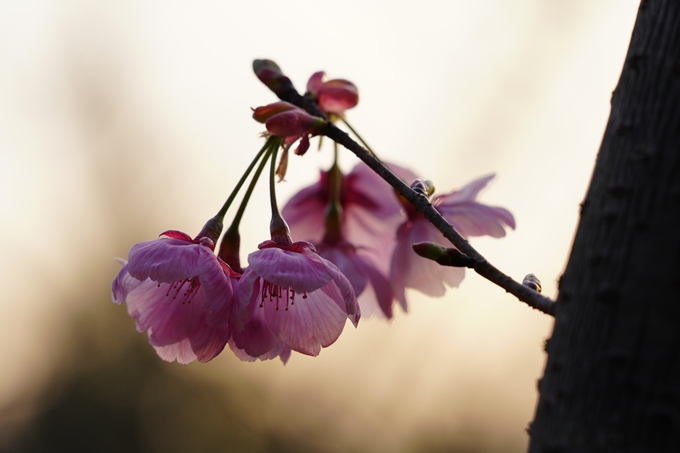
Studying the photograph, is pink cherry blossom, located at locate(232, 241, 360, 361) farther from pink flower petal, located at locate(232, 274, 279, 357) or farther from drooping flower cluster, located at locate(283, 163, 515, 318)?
drooping flower cluster, located at locate(283, 163, 515, 318)

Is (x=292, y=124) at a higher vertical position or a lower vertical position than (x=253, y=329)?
higher

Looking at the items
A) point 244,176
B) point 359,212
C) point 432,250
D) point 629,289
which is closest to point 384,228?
point 359,212

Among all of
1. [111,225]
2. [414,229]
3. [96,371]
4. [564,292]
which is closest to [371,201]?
[414,229]

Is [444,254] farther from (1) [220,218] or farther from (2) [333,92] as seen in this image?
(2) [333,92]

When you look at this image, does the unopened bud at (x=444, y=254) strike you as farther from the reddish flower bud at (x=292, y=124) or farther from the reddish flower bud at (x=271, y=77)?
the reddish flower bud at (x=271, y=77)

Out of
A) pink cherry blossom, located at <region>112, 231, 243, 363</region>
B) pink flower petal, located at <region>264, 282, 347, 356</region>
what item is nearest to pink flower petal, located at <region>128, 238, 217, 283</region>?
pink cherry blossom, located at <region>112, 231, 243, 363</region>

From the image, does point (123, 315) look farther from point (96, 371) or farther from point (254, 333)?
point (254, 333)

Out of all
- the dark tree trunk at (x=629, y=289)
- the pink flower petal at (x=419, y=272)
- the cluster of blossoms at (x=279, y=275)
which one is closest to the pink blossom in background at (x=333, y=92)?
the cluster of blossoms at (x=279, y=275)
